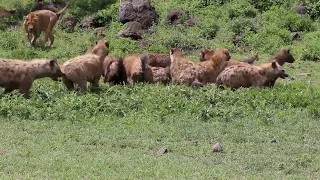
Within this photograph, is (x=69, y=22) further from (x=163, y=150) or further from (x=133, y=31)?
(x=163, y=150)

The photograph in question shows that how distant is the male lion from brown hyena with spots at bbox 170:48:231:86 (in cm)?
602

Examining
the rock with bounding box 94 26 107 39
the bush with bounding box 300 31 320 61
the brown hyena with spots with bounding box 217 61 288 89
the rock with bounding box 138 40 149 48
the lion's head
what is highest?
the lion's head

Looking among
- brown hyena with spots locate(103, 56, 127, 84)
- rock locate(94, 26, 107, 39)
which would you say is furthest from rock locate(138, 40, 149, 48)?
brown hyena with spots locate(103, 56, 127, 84)

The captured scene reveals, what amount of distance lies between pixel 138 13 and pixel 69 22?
2207 mm

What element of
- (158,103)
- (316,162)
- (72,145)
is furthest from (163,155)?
(158,103)

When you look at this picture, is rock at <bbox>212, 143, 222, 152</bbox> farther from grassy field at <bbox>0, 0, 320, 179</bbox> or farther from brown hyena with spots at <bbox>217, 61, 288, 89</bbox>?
brown hyena with spots at <bbox>217, 61, 288, 89</bbox>

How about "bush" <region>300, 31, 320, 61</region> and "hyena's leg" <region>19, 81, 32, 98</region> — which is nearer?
"hyena's leg" <region>19, 81, 32, 98</region>

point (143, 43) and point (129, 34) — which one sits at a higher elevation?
point (129, 34)

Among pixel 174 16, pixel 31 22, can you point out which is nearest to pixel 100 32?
pixel 31 22

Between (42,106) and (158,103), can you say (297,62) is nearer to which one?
(158,103)

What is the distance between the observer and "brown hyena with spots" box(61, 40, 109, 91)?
531 inches

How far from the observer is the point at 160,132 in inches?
421

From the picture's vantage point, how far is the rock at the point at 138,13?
21266mm

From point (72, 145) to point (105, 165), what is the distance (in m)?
1.27
